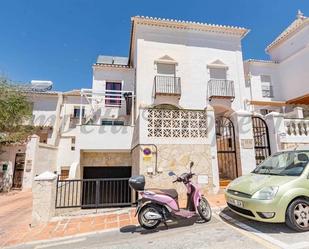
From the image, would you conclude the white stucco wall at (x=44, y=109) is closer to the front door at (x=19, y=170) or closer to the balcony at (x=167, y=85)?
the front door at (x=19, y=170)

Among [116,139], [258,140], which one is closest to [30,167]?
[116,139]

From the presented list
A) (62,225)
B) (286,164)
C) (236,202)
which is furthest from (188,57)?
(62,225)

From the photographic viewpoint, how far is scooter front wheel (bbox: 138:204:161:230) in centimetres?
454

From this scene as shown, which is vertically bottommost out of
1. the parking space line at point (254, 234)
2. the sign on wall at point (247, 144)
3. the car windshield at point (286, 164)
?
the parking space line at point (254, 234)

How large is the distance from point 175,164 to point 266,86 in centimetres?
1379

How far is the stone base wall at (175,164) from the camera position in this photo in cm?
713

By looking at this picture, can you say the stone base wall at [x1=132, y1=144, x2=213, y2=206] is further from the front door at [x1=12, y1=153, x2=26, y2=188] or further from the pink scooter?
the front door at [x1=12, y1=153, x2=26, y2=188]

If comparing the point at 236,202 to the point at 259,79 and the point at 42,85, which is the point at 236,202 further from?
the point at 42,85

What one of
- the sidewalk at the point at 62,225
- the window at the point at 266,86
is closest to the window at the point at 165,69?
the window at the point at 266,86

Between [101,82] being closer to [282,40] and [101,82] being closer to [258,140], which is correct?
[258,140]

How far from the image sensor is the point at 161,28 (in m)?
14.3

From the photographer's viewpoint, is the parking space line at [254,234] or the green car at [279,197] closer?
the parking space line at [254,234]

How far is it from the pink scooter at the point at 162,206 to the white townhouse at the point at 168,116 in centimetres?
209

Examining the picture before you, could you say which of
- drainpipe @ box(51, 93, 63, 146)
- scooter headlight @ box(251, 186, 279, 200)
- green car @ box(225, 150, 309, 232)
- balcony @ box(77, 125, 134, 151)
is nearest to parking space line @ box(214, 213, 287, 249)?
green car @ box(225, 150, 309, 232)
